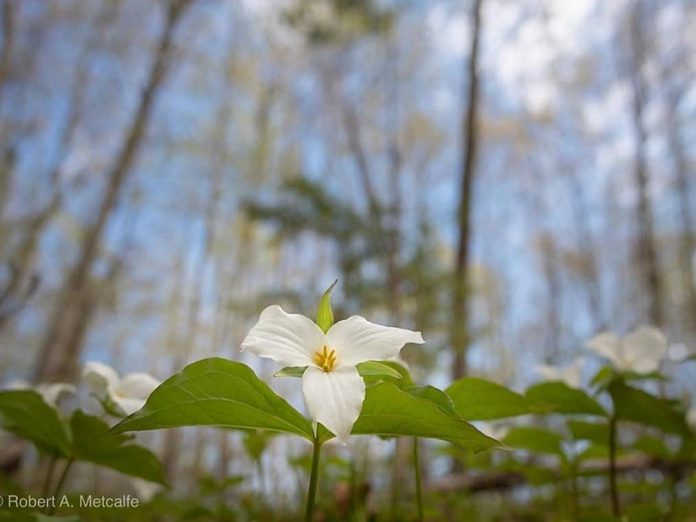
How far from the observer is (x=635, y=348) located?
737mm

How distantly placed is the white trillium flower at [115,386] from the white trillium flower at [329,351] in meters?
0.21

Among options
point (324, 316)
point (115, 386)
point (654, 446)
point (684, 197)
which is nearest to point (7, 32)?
point (115, 386)

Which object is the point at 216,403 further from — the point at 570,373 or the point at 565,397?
the point at 570,373

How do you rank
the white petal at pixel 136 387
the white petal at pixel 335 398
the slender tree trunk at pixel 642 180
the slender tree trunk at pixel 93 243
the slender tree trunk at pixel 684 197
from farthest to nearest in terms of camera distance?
1. the slender tree trunk at pixel 684 197
2. the slender tree trunk at pixel 642 180
3. the slender tree trunk at pixel 93 243
4. the white petal at pixel 136 387
5. the white petal at pixel 335 398

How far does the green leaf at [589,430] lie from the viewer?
0.73 metres

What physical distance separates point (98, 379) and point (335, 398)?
0.35 metres

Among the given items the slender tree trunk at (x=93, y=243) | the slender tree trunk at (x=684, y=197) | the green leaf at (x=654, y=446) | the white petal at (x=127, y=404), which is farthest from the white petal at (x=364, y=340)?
the slender tree trunk at (x=684, y=197)

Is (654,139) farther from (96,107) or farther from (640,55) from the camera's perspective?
(96,107)

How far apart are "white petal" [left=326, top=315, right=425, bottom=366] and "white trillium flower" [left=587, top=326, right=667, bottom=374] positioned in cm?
42

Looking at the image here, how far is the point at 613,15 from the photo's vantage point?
7082 millimetres

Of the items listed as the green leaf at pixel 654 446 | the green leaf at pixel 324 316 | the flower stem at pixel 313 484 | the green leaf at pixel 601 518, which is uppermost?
the green leaf at pixel 324 316

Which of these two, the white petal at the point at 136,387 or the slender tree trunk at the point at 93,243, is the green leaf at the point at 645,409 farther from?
the slender tree trunk at the point at 93,243

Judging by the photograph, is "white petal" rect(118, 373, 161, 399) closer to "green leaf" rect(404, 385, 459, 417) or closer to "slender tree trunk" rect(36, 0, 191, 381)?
"green leaf" rect(404, 385, 459, 417)

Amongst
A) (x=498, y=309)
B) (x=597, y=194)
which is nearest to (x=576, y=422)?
(x=597, y=194)
